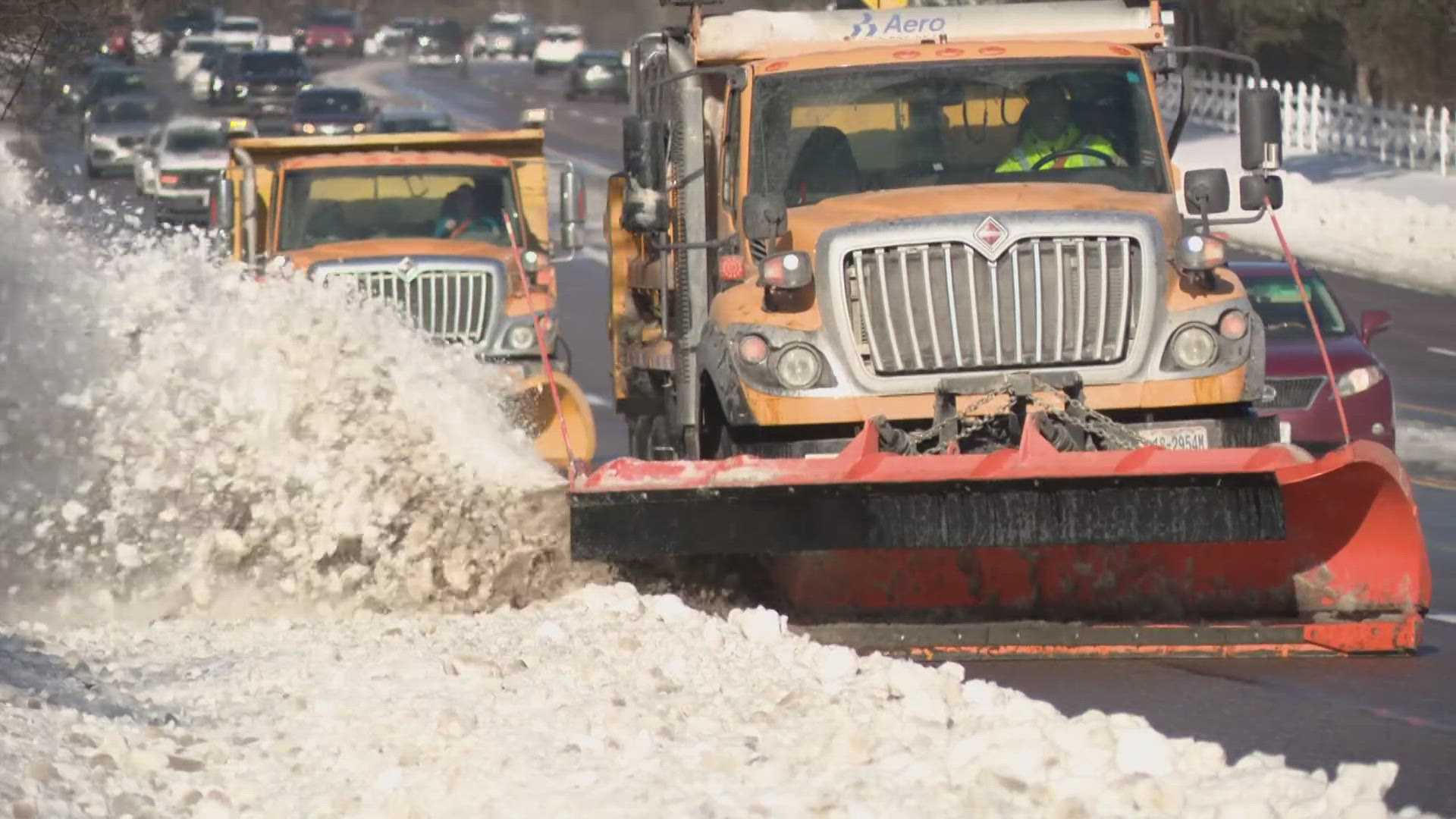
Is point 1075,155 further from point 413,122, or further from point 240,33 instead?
point 240,33

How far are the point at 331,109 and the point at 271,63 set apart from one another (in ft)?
40.9

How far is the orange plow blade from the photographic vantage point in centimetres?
935

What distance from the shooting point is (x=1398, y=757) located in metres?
8.12

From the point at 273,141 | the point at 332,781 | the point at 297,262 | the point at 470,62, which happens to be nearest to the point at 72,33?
the point at 273,141

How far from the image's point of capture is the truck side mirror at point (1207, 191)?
36.5 ft

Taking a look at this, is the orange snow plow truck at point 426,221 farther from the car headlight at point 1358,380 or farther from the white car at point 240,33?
the white car at point 240,33

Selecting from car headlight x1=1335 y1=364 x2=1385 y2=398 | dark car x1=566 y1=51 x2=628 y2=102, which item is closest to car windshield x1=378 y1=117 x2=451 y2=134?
dark car x1=566 y1=51 x2=628 y2=102

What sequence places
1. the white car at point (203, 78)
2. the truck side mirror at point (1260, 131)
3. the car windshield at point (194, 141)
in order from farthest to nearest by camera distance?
the white car at point (203, 78) < the car windshield at point (194, 141) < the truck side mirror at point (1260, 131)

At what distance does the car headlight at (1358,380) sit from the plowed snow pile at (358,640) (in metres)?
6.53

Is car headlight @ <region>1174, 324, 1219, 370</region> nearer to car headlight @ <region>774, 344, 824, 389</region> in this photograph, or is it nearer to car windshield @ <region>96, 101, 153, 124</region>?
car headlight @ <region>774, 344, 824, 389</region>

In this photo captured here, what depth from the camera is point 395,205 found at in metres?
18.0

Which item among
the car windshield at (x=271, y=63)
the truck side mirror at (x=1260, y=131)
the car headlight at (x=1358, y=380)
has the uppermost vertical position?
the truck side mirror at (x=1260, y=131)

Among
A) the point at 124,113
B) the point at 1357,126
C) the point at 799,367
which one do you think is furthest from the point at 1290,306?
the point at 124,113

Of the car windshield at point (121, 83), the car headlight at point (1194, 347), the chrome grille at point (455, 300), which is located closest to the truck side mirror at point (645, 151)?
the car headlight at point (1194, 347)
